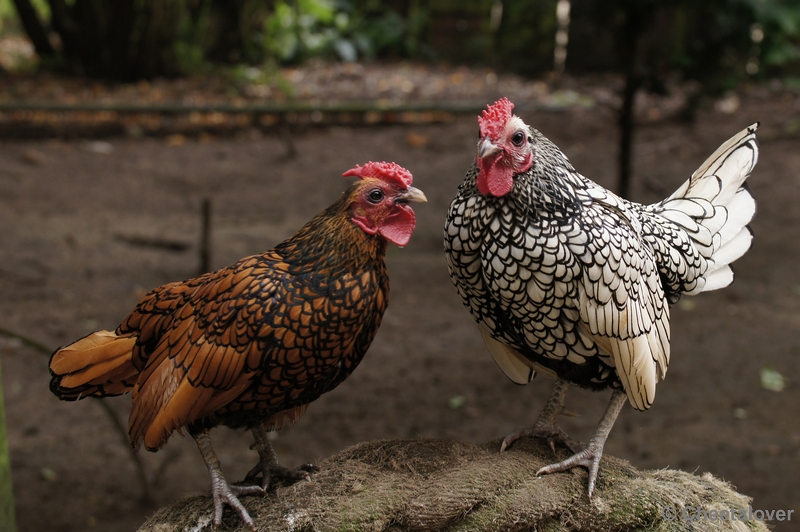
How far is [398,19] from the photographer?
473 inches

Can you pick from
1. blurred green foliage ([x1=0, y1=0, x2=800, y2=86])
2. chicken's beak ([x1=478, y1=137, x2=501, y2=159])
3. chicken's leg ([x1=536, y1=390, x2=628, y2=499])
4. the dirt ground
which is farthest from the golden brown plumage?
blurred green foliage ([x1=0, y1=0, x2=800, y2=86])

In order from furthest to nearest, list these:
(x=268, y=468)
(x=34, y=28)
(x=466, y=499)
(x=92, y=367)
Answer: (x=34, y=28) → (x=268, y=468) → (x=92, y=367) → (x=466, y=499)

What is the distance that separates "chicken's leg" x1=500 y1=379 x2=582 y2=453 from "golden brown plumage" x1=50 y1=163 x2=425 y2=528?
0.64m

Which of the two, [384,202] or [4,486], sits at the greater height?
[384,202]

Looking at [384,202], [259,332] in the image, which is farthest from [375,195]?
[259,332]

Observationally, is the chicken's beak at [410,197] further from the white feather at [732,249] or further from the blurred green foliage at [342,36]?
the blurred green foliage at [342,36]

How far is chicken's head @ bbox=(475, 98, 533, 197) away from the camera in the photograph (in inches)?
78.2

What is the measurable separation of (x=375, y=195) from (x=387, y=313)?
4133 mm

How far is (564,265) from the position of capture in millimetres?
2025

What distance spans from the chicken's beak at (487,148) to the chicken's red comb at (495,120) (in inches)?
0.7

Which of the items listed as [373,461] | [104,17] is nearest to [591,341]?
[373,461]

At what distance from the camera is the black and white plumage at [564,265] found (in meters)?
2.03

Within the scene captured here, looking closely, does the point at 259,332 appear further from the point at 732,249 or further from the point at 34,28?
the point at 34,28

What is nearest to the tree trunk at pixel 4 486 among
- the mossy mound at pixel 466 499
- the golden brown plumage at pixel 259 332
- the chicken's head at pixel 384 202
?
the golden brown plumage at pixel 259 332
